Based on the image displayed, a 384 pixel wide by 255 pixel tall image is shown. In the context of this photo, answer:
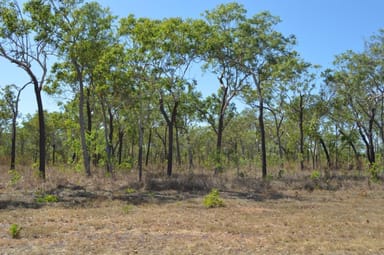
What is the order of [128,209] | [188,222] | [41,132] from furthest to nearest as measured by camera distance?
[41,132]
[128,209]
[188,222]

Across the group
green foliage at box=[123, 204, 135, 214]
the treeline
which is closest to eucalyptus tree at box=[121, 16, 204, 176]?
the treeline

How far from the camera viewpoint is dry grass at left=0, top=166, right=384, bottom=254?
286 inches

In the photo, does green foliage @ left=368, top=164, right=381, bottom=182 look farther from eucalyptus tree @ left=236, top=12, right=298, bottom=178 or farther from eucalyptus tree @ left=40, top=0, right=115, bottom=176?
eucalyptus tree @ left=40, top=0, right=115, bottom=176

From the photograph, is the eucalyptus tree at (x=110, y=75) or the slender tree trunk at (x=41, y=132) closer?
the slender tree trunk at (x=41, y=132)

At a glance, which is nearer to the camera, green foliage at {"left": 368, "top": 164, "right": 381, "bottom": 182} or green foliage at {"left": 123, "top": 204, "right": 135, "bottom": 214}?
green foliage at {"left": 123, "top": 204, "right": 135, "bottom": 214}

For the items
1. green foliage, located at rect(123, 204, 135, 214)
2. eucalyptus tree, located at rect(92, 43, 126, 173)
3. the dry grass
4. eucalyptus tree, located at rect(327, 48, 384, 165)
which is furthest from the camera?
eucalyptus tree, located at rect(327, 48, 384, 165)

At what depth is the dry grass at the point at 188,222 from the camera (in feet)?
23.8

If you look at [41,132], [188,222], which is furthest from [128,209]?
[41,132]

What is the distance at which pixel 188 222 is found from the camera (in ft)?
32.6

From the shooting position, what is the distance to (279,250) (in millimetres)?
7066

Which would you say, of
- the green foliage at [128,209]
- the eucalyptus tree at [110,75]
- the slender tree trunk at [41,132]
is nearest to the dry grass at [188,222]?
the green foliage at [128,209]

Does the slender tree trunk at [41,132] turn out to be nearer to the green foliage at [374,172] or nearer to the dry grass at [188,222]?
the dry grass at [188,222]

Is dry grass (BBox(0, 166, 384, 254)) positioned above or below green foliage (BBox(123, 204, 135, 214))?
below

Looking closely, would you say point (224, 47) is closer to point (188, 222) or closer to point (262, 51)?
point (262, 51)
